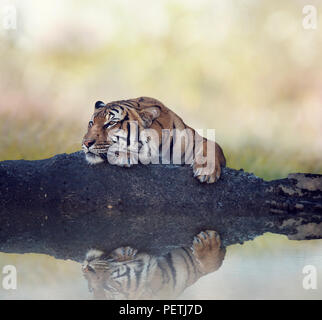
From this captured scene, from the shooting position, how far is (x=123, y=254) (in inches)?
139

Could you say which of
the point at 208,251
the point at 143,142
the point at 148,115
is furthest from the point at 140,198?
the point at 208,251

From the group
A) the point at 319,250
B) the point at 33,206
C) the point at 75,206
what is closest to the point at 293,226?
the point at 319,250

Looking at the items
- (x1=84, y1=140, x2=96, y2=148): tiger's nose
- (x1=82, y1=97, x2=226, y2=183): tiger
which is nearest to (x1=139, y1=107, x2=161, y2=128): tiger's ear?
(x1=82, y1=97, x2=226, y2=183): tiger

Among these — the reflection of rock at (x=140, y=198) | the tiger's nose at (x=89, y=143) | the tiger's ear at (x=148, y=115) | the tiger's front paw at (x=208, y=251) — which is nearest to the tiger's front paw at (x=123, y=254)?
the tiger's front paw at (x=208, y=251)

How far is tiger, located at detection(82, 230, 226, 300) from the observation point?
8.99 feet

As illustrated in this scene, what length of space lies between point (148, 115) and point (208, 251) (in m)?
2.37

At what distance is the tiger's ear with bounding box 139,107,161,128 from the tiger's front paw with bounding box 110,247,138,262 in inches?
86.9

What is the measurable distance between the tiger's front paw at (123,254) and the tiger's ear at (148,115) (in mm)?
2206

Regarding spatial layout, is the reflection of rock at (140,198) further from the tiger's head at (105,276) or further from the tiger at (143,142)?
the tiger's head at (105,276)

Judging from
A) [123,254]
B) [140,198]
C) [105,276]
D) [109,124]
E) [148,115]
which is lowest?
[105,276]

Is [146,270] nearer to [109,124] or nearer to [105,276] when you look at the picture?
[105,276]

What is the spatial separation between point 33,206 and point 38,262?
234 cm

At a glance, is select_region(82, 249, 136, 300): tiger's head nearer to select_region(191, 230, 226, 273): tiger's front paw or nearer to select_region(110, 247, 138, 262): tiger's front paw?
select_region(110, 247, 138, 262): tiger's front paw

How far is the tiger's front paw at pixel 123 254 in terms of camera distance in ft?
11.1
